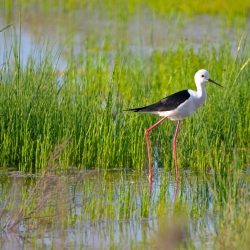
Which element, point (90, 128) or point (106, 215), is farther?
point (90, 128)

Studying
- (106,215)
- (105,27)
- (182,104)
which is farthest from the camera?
(105,27)

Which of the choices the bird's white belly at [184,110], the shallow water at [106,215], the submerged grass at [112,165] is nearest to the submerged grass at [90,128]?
the submerged grass at [112,165]

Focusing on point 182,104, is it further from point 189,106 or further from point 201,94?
point 201,94

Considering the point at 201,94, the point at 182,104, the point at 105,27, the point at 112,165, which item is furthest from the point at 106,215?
the point at 105,27

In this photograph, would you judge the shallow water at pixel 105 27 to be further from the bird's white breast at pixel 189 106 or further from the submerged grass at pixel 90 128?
the bird's white breast at pixel 189 106

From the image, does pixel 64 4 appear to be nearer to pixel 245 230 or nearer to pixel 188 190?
pixel 188 190

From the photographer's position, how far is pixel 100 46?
1312cm

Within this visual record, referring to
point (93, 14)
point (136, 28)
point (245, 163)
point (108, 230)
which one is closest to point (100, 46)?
point (136, 28)

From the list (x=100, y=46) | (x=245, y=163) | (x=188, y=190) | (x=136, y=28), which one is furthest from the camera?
(x=136, y=28)

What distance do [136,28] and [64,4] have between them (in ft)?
10.4

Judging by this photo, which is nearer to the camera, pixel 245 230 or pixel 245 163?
pixel 245 230

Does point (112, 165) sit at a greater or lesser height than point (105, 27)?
lesser

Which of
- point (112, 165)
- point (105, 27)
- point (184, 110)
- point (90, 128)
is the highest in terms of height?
point (105, 27)

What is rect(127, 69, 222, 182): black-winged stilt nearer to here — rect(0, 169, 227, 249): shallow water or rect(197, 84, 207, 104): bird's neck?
rect(197, 84, 207, 104): bird's neck
